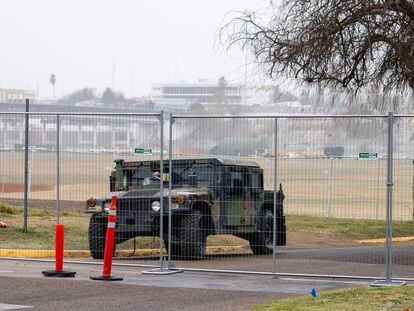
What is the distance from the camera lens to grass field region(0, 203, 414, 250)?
19.8 m

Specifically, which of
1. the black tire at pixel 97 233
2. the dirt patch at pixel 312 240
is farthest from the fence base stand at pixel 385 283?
the dirt patch at pixel 312 240

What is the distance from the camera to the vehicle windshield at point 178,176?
17.2 metres

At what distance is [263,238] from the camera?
17219 millimetres

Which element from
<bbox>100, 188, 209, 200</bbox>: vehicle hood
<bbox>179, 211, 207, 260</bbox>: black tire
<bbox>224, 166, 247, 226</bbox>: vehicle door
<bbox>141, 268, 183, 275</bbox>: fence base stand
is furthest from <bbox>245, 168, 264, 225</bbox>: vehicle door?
<bbox>141, 268, 183, 275</bbox>: fence base stand

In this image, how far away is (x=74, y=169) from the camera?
17484 mm

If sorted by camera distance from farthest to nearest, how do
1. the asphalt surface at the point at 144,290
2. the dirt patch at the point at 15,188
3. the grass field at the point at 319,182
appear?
the dirt patch at the point at 15,188, the grass field at the point at 319,182, the asphalt surface at the point at 144,290

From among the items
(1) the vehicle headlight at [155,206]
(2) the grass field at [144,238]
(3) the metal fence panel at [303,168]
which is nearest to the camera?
(3) the metal fence panel at [303,168]

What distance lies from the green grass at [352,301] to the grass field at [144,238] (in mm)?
5925

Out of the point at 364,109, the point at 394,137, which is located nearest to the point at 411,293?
the point at 394,137

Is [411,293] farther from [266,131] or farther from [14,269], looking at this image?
[14,269]

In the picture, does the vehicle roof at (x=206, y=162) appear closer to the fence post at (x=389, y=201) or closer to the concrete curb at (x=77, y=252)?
the concrete curb at (x=77, y=252)

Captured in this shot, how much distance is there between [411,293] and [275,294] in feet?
6.24

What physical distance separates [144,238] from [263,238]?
3.84 metres

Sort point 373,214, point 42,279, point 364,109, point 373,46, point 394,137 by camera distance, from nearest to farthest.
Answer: point 42,279 → point 394,137 → point 373,214 → point 373,46 → point 364,109
